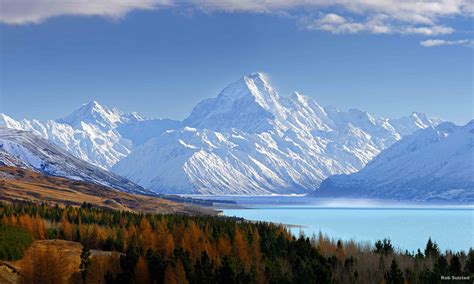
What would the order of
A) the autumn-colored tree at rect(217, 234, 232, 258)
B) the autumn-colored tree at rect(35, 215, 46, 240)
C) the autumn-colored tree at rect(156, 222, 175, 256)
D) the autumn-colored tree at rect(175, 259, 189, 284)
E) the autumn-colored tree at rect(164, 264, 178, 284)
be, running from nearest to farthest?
the autumn-colored tree at rect(175, 259, 189, 284), the autumn-colored tree at rect(164, 264, 178, 284), the autumn-colored tree at rect(217, 234, 232, 258), the autumn-colored tree at rect(156, 222, 175, 256), the autumn-colored tree at rect(35, 215, 46, 240)

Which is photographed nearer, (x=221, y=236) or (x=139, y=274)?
(x=139, y=274)

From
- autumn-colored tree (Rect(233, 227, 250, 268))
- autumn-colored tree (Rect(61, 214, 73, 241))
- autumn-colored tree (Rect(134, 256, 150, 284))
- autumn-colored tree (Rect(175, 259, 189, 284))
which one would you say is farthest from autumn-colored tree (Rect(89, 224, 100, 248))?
autumn-colored tree (Rect(175, 259, 189, 284))

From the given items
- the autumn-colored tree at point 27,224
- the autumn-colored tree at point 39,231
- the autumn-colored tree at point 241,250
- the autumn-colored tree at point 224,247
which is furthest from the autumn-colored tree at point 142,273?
the autumn-colored tree at point 27,224

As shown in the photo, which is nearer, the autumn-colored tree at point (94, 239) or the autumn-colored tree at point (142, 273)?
the autumn-colored tree at point (142, 273)

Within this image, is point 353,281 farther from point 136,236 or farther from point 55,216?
point 55,216

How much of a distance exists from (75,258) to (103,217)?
58.5 metres

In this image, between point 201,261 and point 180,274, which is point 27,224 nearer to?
point 201,261

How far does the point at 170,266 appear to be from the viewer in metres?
60.5

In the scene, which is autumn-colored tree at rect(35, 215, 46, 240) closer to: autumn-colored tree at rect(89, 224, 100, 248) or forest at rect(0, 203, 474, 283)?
forest at rect(0, 203, 474, 283)

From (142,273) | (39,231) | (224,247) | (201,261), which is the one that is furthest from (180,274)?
(39,231)

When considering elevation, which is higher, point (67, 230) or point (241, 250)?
point (67, 230)

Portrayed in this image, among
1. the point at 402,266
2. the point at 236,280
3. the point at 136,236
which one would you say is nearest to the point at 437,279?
the point at 402,266

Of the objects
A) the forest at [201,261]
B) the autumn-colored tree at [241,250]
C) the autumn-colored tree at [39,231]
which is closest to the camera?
the forest at [201,261]

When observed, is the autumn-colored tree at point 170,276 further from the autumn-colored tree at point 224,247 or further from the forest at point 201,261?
the autumn-colored tree at point 224,247
